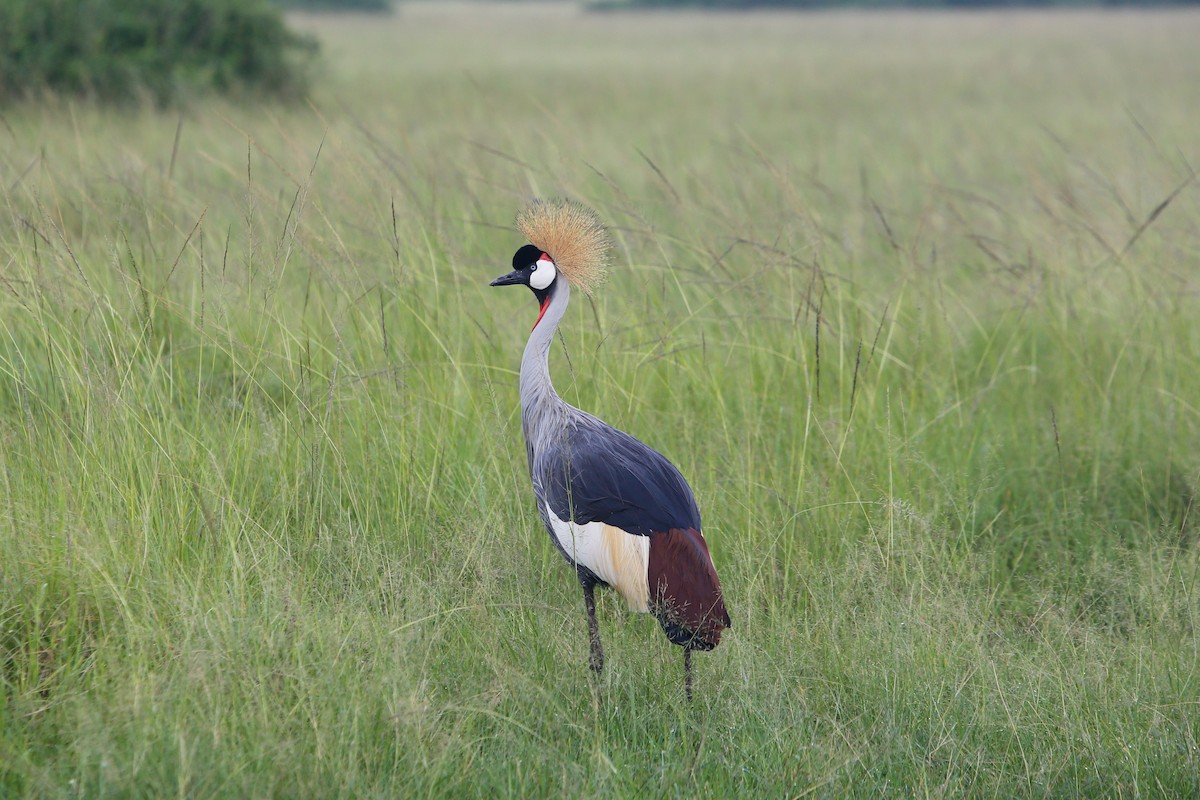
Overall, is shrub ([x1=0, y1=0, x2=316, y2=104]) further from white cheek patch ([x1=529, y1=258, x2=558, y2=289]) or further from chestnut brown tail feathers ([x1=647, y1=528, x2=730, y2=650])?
chestnut brown tail feathers ([x1=647, y1=528, x2=730, y2=650])

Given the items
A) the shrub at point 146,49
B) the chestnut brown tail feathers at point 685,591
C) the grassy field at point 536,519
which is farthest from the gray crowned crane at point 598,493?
the shrub at point 146,49

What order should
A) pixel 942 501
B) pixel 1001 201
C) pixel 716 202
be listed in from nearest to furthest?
pixel 942 501
pixel 716 202
pixel 1001 201

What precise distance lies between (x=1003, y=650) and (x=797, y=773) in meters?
0.81

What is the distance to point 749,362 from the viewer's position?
3.91 meters

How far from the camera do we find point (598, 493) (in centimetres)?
264

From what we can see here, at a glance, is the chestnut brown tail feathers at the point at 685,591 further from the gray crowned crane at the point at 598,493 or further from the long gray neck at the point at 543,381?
the long gray neck at the point at 543,381

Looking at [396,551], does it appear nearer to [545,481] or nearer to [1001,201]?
[545,481]

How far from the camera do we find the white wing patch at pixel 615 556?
257 cm

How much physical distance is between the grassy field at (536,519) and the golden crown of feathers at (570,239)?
26.1 inches

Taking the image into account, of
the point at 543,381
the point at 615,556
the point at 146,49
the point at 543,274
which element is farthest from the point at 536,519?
the point at 146,49

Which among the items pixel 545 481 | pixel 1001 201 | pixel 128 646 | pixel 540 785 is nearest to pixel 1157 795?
pixel 540 785

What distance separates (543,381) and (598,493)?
1.22ft

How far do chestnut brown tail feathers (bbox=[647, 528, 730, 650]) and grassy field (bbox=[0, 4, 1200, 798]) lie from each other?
0.18 metres

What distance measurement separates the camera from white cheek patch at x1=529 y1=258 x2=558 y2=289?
9.29ft
